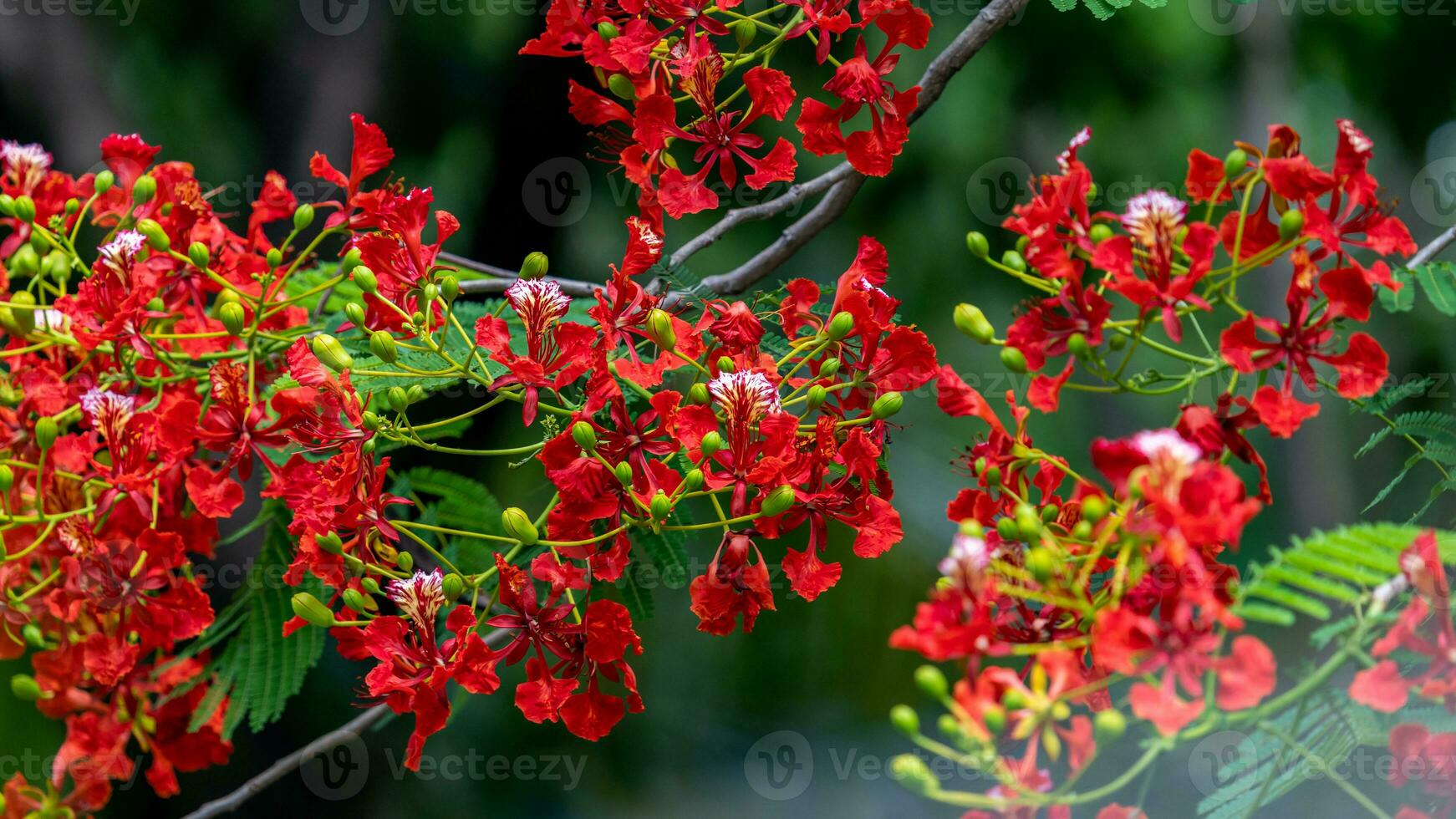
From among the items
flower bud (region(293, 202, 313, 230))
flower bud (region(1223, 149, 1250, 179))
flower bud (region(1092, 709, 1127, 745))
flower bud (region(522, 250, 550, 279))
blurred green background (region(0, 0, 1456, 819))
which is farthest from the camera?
blurred green background (region(0, 0, 1456, 819))

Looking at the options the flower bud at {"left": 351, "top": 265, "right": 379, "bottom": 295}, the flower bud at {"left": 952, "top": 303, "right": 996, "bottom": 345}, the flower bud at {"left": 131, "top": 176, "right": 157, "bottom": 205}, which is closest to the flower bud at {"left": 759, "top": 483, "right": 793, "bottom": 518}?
the flower bud at {"left": 952, "top": 303, "right": 996, "bottom": 345}

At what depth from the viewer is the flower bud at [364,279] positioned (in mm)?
612

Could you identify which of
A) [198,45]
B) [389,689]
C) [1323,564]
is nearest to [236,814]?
[198,45]

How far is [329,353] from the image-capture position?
0.62 meters

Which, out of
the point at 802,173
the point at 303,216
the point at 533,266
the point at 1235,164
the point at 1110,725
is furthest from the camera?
the point at 802,173

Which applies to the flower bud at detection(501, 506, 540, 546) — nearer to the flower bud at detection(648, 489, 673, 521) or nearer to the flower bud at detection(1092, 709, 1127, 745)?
the flower bud at detection(648, 489, 673, 521)

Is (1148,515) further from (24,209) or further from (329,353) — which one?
(24,209)

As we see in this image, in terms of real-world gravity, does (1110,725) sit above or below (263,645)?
above

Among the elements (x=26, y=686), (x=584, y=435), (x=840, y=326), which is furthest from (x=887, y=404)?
(x=26, y=686)

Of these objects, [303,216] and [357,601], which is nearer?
[357,601]

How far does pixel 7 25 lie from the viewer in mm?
1722

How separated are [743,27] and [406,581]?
354 millimetres

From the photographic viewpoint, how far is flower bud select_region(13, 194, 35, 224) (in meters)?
0.77

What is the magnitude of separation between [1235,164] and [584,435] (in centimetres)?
32
